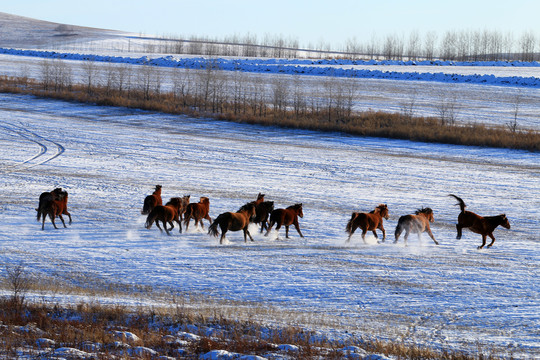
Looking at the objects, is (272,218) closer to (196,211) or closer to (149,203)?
(196,211)

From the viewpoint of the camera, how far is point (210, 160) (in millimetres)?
31594

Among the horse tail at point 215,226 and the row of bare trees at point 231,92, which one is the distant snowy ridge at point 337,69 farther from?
the horse tail at point 215,226

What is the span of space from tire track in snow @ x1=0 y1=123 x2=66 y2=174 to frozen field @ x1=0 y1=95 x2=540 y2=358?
0.49ft

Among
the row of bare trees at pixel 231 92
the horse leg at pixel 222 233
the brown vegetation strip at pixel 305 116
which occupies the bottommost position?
the horse leg at pixel 222 233

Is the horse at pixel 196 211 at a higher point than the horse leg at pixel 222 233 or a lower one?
higher

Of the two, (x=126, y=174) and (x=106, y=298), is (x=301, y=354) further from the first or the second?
(x=126, y=174)

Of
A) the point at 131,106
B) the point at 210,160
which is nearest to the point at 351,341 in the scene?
the point at 210,160

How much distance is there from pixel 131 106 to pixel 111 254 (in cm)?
3481

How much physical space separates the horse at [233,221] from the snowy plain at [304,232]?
461mm

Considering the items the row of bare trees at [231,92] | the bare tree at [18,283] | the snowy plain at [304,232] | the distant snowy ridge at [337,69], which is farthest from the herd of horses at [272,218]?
the distant snowy ridge at [337,69]

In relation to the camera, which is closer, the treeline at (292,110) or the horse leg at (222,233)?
the horse leg at (222,233)

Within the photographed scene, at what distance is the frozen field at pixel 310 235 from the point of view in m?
12.0

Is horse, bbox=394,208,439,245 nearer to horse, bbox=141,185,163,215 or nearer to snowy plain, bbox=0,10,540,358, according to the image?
snowy plain, bbox=0,10,540,358

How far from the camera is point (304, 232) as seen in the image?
18.2 meters
